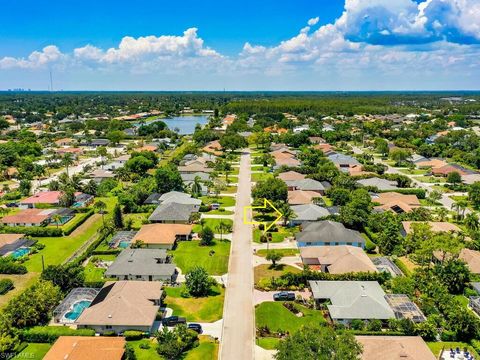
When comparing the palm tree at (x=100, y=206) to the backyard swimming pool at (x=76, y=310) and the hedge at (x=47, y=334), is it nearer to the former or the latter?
the backyard swimming pool at (x=76, y=310)

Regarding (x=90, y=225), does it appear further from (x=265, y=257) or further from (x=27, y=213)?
(x=265, y=257)

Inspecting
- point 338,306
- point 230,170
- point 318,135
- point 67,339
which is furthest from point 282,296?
point 318,135

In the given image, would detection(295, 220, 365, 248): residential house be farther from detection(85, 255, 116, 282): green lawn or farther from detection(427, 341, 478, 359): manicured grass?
detection(85, 255, 116, 282): green lawn

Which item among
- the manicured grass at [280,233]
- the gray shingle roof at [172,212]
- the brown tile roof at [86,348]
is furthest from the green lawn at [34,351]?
the gray shingle roof at [172,212]

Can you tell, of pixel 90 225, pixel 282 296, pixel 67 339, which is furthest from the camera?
pixel 90 225

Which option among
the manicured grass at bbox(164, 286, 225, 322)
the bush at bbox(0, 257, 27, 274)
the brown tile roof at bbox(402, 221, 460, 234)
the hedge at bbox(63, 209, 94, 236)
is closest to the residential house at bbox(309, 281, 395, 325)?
the manicured grass at bbox(164, 286, 225, 322)

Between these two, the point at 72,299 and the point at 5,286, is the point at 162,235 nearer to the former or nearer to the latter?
the point at 72,299
